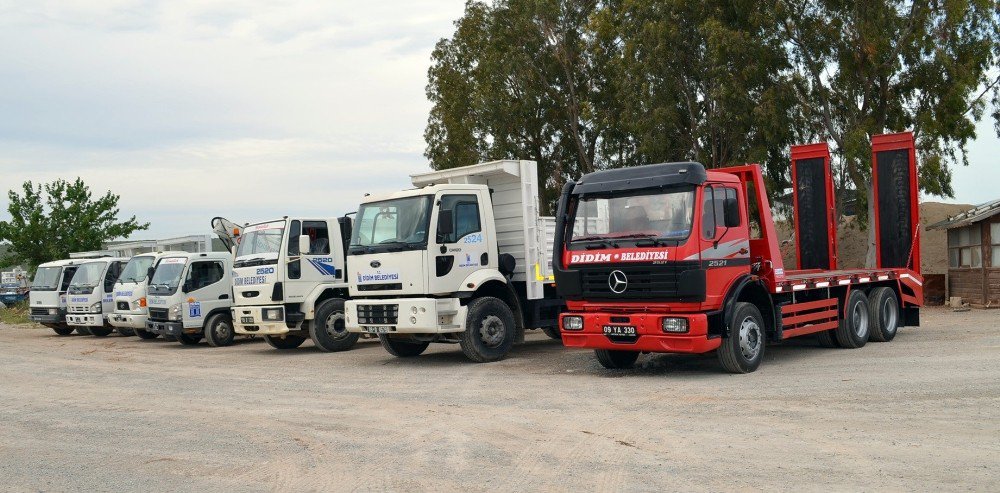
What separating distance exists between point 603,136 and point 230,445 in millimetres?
32091

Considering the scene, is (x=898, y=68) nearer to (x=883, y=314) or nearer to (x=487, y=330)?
(x=883, y=314)

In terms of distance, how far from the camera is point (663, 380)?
450 inches

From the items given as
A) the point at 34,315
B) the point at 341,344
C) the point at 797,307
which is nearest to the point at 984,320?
the point at 797,307

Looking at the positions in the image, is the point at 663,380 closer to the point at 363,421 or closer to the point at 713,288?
the point at 713,288

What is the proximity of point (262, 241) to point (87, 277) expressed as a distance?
9.60 meters

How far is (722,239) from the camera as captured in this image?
1102cm

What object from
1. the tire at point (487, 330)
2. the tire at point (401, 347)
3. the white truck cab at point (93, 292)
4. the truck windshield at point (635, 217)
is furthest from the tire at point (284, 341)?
the truck windshield at point (635, 217)

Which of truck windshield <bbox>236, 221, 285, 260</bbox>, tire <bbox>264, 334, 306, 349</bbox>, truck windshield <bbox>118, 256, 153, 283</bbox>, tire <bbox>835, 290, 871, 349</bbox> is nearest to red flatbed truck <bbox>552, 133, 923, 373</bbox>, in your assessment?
tire <bbox>835, 290, 871, 349</bbox>

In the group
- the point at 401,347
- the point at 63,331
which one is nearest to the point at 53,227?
the point at 63,331

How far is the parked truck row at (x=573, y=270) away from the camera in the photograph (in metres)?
11.0

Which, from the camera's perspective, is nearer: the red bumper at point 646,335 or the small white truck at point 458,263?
the red bumper at point 646,335

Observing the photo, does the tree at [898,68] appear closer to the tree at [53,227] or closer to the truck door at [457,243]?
the truck door at [457,243]

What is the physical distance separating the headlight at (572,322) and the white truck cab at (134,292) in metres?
12.1

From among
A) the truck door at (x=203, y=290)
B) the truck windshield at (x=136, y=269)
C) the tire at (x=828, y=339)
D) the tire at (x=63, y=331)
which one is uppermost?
the truck windshield at (x=136, y=269)
